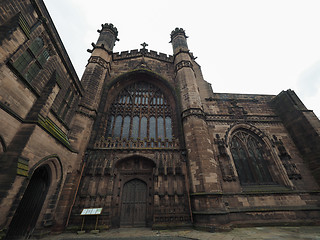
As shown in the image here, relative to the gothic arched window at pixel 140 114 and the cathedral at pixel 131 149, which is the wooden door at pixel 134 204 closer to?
the cathedral at pixel 131 149

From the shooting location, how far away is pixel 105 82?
11281 millimetres

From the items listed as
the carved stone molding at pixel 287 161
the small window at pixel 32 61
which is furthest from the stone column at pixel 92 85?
the carved stone molding at pixel 287 161

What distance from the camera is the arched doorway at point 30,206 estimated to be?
4719 mm

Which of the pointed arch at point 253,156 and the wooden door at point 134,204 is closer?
the wooden door at point 134,204

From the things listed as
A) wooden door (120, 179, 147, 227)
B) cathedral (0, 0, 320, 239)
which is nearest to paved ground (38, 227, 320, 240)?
cathedral (0, 0, 320, 239)

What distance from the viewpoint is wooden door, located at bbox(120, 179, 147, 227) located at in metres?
6.99

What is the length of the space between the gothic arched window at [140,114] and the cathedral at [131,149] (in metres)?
0.10

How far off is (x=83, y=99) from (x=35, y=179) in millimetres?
5247

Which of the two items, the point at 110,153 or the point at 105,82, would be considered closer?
the point at 110,153

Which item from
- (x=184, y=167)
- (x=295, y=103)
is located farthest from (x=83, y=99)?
(x=295, y=103)

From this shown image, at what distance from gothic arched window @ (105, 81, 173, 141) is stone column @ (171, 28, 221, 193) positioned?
182cm

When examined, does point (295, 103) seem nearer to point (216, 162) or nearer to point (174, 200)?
point (216, 162)

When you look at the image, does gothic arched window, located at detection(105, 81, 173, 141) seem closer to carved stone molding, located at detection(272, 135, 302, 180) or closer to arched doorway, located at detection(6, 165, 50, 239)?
arched doorway, located at detection(6, 165, 50, 239)

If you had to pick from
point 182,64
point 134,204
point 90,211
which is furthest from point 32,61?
point 182,64
